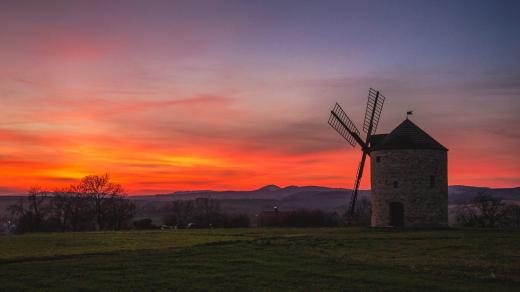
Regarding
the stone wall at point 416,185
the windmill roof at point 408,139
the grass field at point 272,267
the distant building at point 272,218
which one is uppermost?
the windmill roof at point 408,139

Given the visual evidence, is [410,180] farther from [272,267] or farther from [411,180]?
[272,267]

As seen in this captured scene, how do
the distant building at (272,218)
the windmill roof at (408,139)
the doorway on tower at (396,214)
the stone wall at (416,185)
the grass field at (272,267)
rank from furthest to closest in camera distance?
1. the distant building at (272,218)
2. the doorway on tower at (396,214)
3. the windmill roof at (408,139)
4. the stone wall at (416,185)
5. the grass field at (272,267)

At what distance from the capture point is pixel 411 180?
43469mm

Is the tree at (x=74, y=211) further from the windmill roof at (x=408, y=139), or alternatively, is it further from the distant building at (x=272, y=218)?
the windmill roof at (x=408, y=139)

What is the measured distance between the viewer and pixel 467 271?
1838 centimetres

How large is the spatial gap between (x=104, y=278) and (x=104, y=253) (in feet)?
26.5

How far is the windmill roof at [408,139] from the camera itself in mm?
43922

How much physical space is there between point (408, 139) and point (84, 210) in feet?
159

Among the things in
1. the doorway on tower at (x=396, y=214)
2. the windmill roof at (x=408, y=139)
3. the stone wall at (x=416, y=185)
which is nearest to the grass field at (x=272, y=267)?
the stone wall at (x=416, y=185)

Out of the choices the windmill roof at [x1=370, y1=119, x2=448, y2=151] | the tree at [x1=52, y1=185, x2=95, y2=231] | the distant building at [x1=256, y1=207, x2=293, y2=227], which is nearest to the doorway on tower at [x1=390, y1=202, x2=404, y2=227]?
the windmill roof at [x1=370, y1=119, x2=448, y2=151]

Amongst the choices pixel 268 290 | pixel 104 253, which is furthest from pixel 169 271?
pixel 104 253

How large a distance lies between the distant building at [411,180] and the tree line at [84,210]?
129 feet

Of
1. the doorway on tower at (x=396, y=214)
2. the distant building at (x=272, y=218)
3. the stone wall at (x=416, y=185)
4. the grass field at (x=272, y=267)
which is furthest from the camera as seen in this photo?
the distant building at (x=272, y=218)

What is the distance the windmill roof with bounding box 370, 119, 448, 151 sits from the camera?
4392 centimetres
